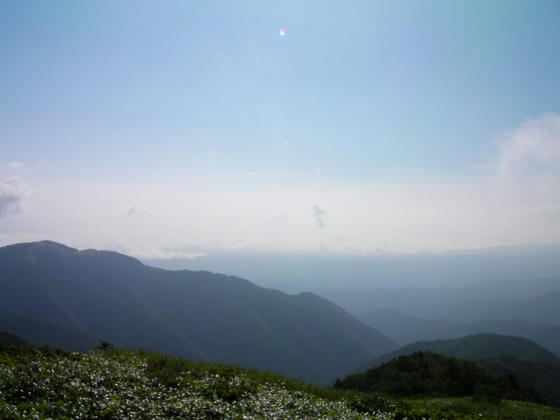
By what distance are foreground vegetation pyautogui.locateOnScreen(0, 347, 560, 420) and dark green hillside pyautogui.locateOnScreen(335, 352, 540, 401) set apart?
26.3ft

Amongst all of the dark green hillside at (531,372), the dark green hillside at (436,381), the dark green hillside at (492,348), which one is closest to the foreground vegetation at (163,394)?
the dark green hillside at (436,381)

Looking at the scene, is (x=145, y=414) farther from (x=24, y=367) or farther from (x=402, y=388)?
(x=402, y=388)

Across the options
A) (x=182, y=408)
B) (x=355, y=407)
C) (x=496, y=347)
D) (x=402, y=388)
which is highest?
(x=182, y=408)

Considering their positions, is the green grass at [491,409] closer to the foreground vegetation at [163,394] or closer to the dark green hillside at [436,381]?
the foreground vegetation at [163,394]

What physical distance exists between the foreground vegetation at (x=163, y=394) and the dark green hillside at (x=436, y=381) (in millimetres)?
8008

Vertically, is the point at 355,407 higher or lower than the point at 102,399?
lower

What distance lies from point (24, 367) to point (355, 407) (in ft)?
46.1

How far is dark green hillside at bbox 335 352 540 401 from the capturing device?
27797mm

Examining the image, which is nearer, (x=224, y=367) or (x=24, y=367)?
(x=24, y=367)

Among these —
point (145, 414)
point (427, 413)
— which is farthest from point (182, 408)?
point (427, 413)

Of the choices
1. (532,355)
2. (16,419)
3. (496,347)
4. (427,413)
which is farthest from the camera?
(496,347)

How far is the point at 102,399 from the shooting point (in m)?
12.2

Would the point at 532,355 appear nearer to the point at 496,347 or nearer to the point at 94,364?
the point at 496,347

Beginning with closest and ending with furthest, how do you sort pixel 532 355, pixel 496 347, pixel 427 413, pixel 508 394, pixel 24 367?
pixel 24 367
pixel 427 413
pixel 508 394
pixel 532 355
pixel 496 347
